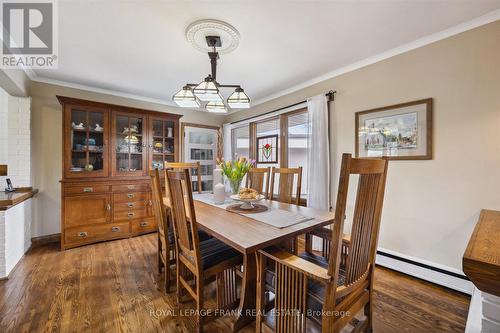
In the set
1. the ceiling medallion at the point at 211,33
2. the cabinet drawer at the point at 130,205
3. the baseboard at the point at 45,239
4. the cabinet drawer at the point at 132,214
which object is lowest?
the baseboard at the point at 45,239

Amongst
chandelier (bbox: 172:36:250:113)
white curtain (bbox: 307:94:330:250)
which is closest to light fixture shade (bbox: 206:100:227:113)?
chandelier (bbox: 172:36:250:113)

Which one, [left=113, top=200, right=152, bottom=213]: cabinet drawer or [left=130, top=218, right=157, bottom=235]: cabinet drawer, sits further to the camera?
[left=130, top=218, right=157, bottom=235]: cabinet drawer

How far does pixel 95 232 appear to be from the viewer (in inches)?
115

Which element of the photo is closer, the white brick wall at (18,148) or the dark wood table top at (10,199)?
the dark wood table top at (10,199)

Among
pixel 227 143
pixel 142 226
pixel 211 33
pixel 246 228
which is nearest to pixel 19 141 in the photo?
pixel 142 226

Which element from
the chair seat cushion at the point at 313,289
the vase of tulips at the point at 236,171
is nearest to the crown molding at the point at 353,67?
the vase of tulips at the point at 236,171

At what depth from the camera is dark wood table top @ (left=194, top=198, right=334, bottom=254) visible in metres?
1.11

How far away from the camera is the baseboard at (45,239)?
2.86 metres

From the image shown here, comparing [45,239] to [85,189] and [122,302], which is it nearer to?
[85,189]

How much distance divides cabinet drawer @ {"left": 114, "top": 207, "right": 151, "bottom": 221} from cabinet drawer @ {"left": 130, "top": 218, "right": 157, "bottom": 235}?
71 mm

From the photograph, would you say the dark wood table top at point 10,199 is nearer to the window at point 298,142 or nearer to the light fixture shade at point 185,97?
the light fixture shade at point 185,97

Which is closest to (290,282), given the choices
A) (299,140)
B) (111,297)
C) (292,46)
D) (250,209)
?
(250,209)

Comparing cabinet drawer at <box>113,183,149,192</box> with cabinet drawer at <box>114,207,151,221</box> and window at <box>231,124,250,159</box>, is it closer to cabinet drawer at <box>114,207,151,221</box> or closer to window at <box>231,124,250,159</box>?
cabinet drawer at <box>114,207,151,221</box>

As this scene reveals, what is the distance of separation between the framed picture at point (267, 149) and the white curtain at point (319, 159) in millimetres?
892
